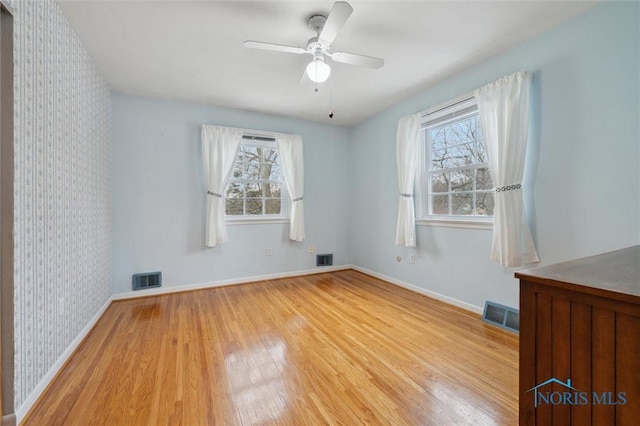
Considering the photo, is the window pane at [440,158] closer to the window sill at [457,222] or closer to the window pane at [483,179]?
the window pane at [483,179]

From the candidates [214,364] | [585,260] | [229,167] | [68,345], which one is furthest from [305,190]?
[585,260]

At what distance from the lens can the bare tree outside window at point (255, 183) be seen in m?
3.83

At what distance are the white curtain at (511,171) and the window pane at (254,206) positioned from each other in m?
2.99

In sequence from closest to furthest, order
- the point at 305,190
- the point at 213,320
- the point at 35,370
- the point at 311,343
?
the point at 35,370 < the point at 311,343 < the point at 213,320 < the point at 305,190

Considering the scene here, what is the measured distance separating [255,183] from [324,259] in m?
1.69

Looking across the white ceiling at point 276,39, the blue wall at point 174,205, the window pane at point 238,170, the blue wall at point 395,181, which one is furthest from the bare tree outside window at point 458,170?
the window pane at point 238,170

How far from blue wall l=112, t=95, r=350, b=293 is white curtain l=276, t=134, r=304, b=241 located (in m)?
0.20

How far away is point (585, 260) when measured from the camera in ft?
3.63

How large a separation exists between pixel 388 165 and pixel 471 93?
1.38 metres

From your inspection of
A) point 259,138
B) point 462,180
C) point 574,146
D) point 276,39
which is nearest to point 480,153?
point 462,180

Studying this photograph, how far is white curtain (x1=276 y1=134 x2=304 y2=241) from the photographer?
3990mm

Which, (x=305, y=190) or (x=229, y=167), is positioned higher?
(x=229, y=167)

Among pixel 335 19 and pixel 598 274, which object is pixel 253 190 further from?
pixel 598 274

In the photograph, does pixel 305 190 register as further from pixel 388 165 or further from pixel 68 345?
pixel 68 345
